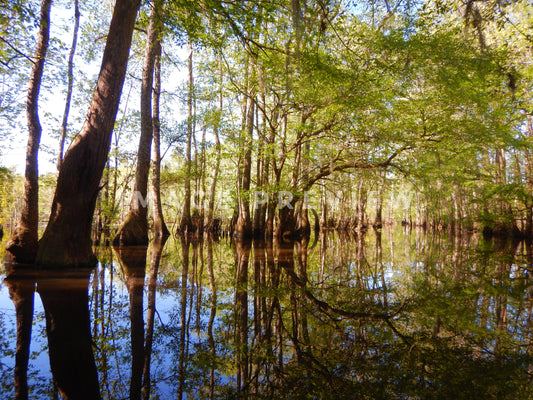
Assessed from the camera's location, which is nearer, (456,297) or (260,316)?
(260,316)

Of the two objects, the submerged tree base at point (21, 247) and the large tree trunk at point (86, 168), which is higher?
the large tree trunk at point (86, 168)

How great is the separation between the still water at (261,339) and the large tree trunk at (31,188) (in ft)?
4.17

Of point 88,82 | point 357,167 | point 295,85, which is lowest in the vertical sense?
point 357,167

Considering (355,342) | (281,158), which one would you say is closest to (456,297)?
(355,342)

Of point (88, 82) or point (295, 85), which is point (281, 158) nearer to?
point (295, 85)

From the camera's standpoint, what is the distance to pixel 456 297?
10.7 ft

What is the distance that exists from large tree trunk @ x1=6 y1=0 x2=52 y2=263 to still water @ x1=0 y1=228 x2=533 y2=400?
1.27 m

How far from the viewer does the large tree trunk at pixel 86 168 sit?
4199 mm

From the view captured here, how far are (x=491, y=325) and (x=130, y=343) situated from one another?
2.88m

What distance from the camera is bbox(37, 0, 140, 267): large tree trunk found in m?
4.20

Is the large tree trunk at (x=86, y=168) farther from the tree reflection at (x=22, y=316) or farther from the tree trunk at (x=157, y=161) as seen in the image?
the tree trunk at (x=157, y=161)

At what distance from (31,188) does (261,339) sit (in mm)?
5263

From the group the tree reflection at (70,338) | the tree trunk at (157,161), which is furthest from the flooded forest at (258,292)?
the tree trunk at (157,161)

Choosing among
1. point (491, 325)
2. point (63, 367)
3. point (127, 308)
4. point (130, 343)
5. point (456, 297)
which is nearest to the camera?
point (63, 367)
